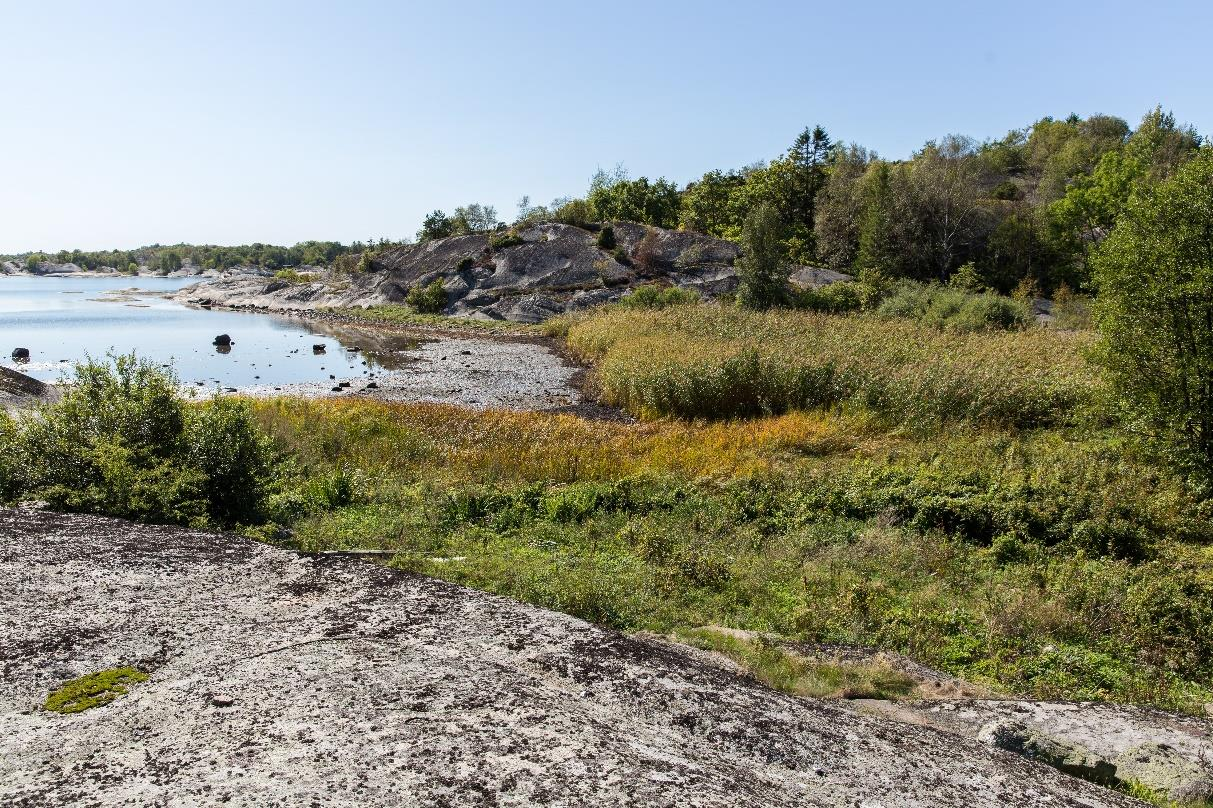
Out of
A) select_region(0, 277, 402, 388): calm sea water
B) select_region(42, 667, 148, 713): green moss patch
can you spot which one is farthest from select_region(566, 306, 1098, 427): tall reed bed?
select_region(42, 667, 148, 713): green moss patch

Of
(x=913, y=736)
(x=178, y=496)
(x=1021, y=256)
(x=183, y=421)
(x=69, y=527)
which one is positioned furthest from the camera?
(x=1021, y=256)

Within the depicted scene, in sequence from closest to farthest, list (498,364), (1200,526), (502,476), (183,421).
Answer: (183,421), (1200,526), (502,476), (498,364)

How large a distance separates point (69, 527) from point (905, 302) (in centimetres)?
3802

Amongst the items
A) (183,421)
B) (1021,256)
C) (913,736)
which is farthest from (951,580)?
(1021,256)

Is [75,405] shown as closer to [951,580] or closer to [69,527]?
[69,527]

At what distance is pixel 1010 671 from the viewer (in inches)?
288

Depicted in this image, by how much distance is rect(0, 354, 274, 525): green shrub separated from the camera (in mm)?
8508

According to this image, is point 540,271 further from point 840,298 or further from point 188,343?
point 840,298

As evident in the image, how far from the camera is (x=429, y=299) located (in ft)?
217

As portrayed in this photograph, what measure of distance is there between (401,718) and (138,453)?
799 cm

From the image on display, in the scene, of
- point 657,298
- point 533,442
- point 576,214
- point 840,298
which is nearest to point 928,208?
point 840,298

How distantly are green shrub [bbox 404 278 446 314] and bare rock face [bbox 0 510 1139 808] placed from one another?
6271 centimetres

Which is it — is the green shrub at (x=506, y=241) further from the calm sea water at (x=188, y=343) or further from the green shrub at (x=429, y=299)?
the calm sea water at (x=188, y=343)

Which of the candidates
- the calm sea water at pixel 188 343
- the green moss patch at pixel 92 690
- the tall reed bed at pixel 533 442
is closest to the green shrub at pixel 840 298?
the calm sea water at pixel 188 343
